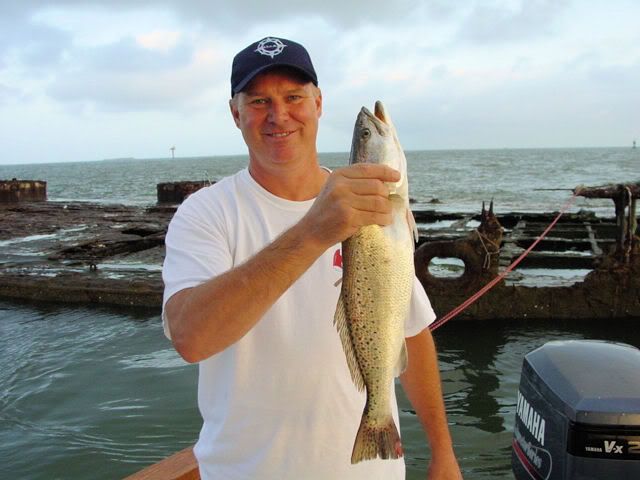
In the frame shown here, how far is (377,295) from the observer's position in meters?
2.20

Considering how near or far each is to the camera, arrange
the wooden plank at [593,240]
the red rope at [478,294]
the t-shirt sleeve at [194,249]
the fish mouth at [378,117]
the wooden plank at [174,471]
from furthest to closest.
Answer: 1. the wooden plank at [593,240]
2. the red rope at [478,294]
3. the wooden plank at [174,471]
4. the t-shirt sleeve at [194,249]
5. the fish mouth at [378,117]

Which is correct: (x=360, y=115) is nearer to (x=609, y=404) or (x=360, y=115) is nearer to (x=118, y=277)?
(x=609, y=404)

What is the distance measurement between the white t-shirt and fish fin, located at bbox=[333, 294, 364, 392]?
0.43 ft

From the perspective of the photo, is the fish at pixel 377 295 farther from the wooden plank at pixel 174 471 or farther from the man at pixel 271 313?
the wooden plank at pixel 174 471

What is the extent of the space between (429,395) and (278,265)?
132 centimetres

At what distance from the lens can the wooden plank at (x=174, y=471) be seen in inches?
148

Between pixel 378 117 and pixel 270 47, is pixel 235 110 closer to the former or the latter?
pixel 270 47

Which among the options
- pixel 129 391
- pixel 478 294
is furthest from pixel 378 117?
pixel 129 391

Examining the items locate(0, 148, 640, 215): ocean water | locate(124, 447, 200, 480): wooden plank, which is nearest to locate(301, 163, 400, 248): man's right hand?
locate(124, 447, 200, 480): wooden plank

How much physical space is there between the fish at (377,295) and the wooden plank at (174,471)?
1.90 metres

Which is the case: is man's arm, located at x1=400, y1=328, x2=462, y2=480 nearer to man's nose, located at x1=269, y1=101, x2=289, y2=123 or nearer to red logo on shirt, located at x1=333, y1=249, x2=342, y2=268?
red logo on shirt, located at x1=333, y1=249, x2=342, y2=268

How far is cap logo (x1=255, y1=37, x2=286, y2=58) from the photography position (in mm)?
2433

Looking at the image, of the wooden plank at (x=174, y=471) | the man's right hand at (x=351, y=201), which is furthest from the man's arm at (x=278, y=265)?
the wooden plank at (x=174, y=471)

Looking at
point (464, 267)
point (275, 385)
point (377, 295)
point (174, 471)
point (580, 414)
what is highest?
point (377, 295)
